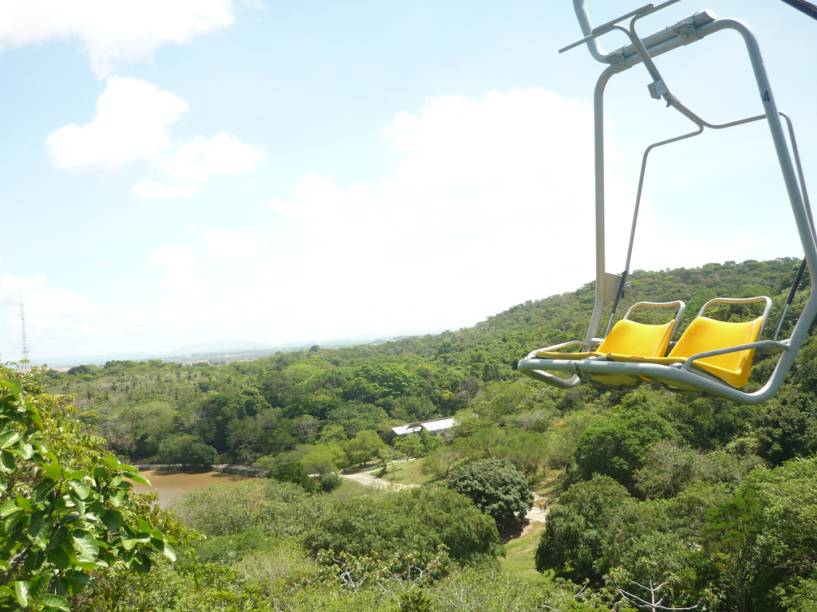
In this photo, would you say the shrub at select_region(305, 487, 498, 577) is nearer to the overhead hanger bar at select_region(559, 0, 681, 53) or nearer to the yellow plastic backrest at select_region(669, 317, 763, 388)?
the yellow plastic backrest at select_region(669, 317, 763, 388)

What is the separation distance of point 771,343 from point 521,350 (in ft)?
163

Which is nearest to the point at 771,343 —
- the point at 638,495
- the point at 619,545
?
the point at 619,545

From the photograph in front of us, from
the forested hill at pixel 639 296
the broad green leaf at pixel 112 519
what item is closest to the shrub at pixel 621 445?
the forested hill at pixel 639 296

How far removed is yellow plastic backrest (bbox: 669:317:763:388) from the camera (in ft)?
10.8

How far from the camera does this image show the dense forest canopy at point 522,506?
10.9 meters

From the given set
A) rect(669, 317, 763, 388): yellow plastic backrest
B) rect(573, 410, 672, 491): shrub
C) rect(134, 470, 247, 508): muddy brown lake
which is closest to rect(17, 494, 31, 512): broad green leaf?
rect(669, 317, 763, 388): yellow plastic backrest

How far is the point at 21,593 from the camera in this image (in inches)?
74.2

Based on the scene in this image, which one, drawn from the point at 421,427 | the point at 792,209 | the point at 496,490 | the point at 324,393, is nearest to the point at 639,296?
the point at 421,427

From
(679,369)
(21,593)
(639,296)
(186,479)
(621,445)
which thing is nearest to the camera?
(21,593)

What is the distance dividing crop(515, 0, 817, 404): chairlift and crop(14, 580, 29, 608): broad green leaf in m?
2.87

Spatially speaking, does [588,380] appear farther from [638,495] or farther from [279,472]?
[279,472]

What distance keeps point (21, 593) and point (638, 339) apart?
155 inches

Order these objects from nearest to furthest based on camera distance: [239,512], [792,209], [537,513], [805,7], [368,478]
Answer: [792,209], [805,7], [239,512], [537,513], [368,478]

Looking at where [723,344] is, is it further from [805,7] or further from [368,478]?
[368,478]
